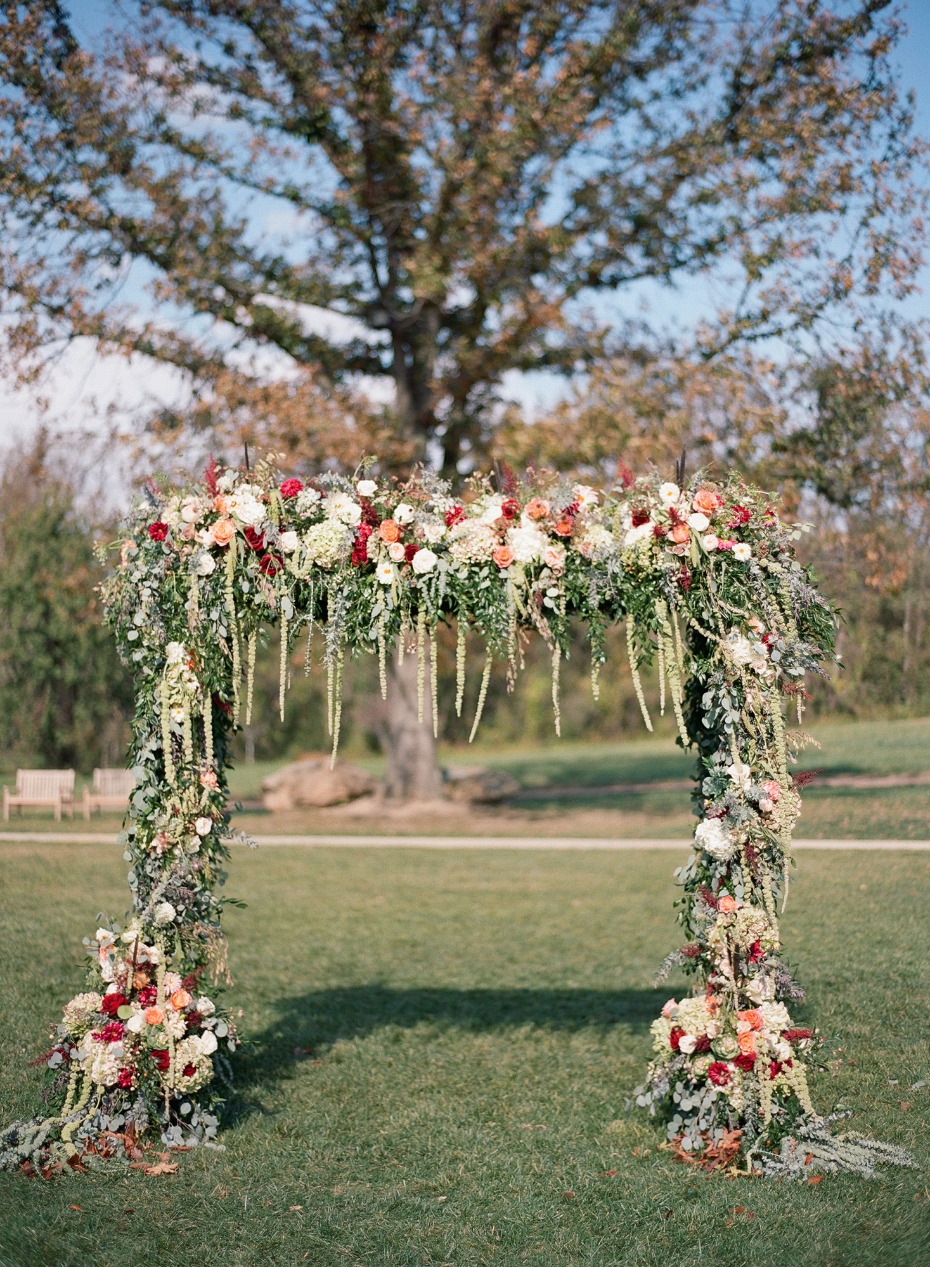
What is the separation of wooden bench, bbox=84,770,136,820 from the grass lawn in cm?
531

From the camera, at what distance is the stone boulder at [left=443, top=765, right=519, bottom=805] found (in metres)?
20.3

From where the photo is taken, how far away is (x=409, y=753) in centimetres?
1917

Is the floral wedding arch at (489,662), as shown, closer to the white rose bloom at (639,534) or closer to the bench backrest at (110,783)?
the white rose bloom at (639,534)

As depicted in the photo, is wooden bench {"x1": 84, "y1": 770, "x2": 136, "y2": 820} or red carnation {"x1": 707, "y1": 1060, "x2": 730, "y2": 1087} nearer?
red carnation {"x1": 707, "y1": 1060, "x2": 730, "y2": 1087}

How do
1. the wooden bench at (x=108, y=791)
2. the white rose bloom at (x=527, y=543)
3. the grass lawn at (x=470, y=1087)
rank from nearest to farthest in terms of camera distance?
the grass lawn at (x=470, y=1087) < the white rose bloom at (x=527, y=543) < the wooden bench at (x=108, y=791)

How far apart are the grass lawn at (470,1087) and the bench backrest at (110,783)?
231 inches

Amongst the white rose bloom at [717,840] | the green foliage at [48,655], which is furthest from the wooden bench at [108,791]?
the white rose bloom at [717,840]

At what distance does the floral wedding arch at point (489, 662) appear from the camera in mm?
5336

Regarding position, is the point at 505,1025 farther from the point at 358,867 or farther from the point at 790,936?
the point at 358,867

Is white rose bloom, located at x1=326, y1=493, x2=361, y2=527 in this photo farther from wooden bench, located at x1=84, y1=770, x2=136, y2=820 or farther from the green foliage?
the green foliage

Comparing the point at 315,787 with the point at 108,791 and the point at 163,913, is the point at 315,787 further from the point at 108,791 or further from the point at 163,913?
the point at 163,913

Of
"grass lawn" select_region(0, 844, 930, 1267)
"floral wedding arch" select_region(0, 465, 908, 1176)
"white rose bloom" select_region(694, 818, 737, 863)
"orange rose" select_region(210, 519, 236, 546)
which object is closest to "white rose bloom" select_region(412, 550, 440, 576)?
"floral wedding arch" select_region(0, 465, 908, 1176)

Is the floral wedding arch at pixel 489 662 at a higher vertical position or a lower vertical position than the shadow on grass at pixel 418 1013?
higher

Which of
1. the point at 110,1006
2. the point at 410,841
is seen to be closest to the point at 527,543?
the point at 110,1006
